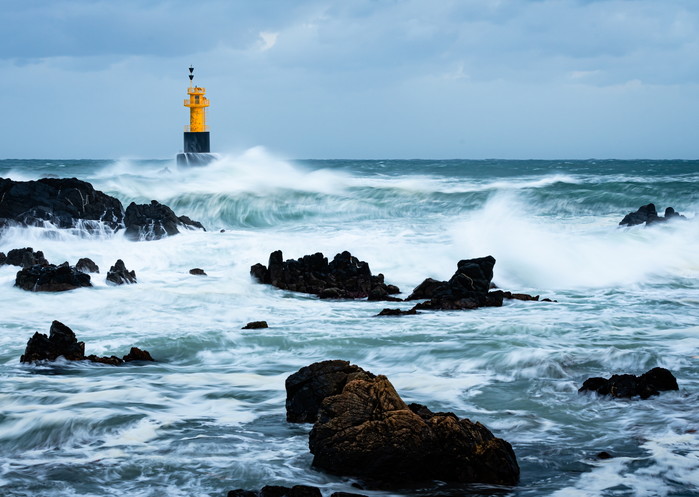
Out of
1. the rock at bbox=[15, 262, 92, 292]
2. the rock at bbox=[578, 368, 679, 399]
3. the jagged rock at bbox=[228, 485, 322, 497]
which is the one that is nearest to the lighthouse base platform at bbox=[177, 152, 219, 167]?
the rock at bbox=[15, 262, 92, 292]

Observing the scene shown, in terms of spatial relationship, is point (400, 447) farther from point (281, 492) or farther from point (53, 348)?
point (53, 348)

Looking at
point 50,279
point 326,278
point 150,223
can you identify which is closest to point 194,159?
point 150,223

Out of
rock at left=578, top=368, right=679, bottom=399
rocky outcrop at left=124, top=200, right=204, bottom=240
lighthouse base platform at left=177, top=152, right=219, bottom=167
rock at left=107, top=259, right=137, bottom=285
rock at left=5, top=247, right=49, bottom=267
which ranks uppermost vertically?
lighthouse base platform at left=177, top=152, right=219, bottom=167

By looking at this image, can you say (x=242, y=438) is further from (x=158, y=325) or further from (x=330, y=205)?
(x=330, y=205)

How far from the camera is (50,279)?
1342cm

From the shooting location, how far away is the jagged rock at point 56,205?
19344 millimetres

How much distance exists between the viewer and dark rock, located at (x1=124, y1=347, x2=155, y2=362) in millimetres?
9016

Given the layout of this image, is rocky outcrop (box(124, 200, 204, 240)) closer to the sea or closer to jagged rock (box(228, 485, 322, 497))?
the sea

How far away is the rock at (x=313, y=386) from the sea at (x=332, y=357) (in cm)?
20

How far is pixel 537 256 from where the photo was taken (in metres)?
16.8

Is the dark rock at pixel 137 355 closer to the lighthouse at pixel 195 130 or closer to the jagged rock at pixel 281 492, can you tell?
the jagged rock at pixel 281 492

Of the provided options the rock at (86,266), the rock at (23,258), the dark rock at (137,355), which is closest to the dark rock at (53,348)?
the dark rock at (137,355)

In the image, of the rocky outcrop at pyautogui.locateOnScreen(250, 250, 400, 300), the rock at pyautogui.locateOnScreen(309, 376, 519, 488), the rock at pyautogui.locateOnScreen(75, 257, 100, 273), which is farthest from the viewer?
the rock at pyautogui.locateOnScreen(75, 257, 100, 273)

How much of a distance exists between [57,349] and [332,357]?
286cm
